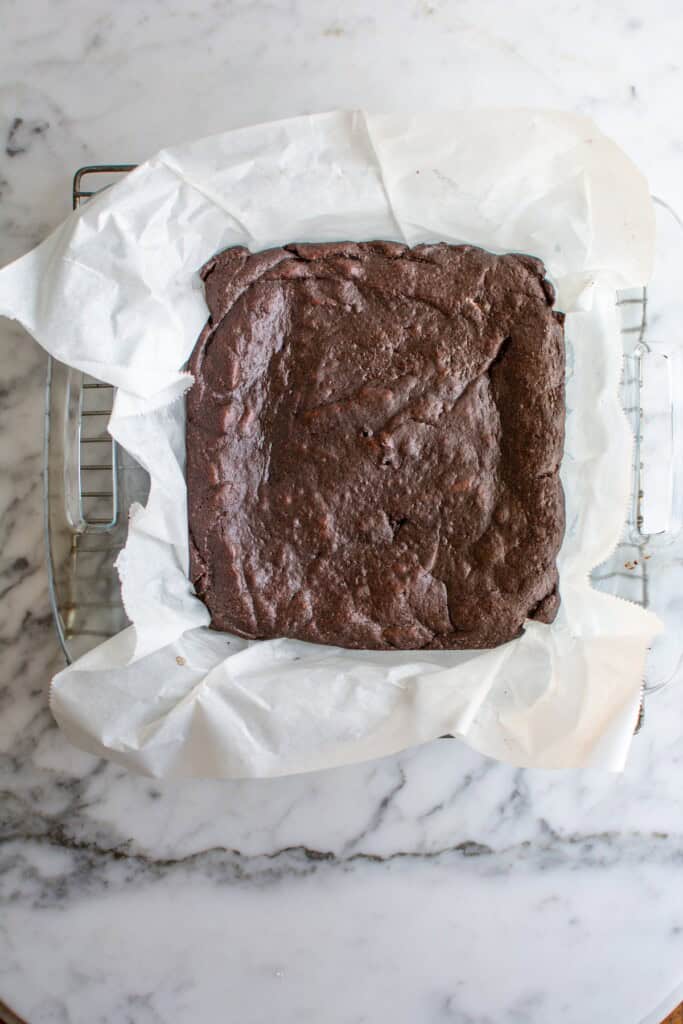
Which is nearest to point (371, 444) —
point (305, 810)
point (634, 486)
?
point (634, 486)

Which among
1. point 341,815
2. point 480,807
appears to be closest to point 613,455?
point 480,807

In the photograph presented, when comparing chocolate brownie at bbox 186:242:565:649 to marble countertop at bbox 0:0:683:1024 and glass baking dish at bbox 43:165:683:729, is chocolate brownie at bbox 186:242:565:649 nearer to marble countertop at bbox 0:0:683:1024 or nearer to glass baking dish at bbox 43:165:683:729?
glass baking dish at bbox 43:165:683:729

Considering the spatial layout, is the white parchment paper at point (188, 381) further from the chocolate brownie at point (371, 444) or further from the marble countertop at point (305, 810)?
the marble countertop at point (305, 810)

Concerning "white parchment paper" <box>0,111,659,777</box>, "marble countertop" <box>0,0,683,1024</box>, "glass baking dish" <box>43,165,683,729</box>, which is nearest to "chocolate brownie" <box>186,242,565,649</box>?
"white parchment paper" <box>0,111,659,777</box>

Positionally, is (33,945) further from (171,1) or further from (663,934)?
(171,1)

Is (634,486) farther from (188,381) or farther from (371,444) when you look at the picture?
(188,381)
